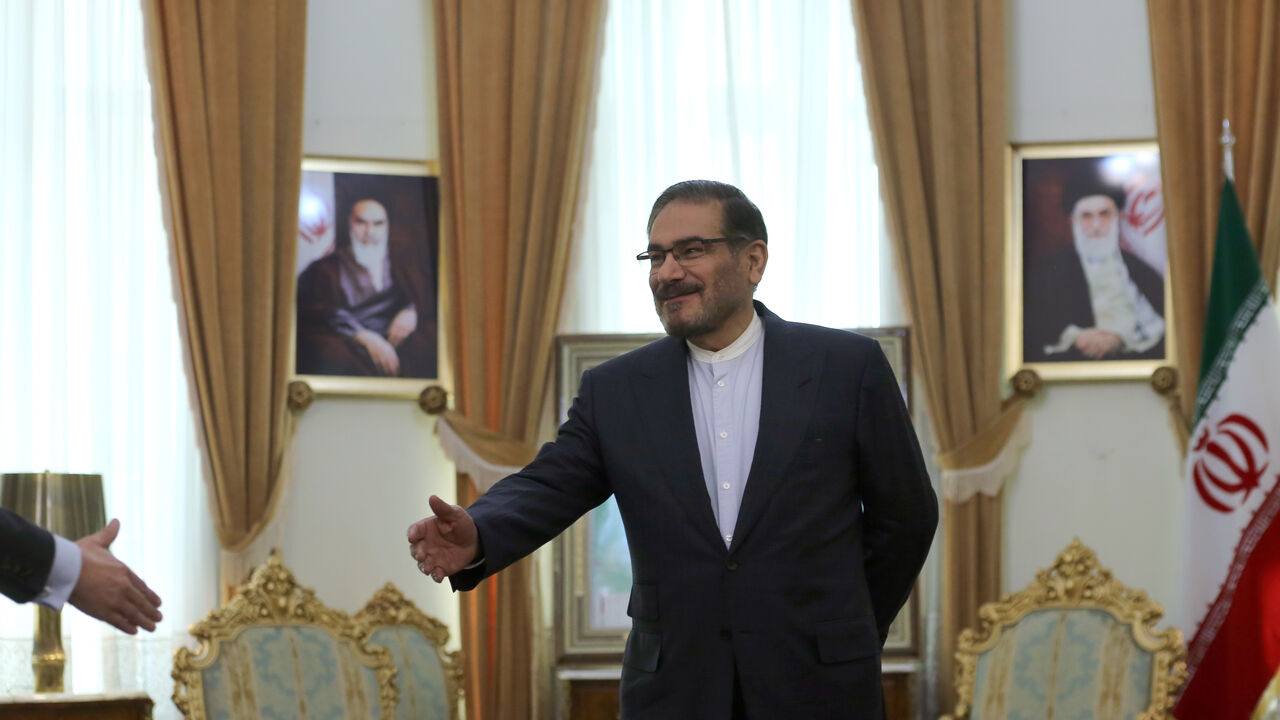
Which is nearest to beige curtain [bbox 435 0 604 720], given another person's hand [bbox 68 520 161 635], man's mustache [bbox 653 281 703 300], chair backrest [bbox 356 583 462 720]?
chair backrest [bbox 356 583 462 720]

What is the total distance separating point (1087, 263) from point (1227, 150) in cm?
71

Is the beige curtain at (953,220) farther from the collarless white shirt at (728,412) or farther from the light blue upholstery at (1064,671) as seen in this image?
the collarless white shirt at (728,412)

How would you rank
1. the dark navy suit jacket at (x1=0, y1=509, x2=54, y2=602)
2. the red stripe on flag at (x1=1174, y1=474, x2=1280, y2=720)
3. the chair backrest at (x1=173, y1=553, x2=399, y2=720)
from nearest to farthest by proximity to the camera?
the dark navy suit jacket at (x1=0, y1=509, x2=54, y2=602) < the chair backrest at (x1=173, y1=553, x2=399, y2=720) < the red stripe on flag at (x1=1174, y1=474, x2=1280, y2=720)

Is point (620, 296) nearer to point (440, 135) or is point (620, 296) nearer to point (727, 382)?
point (440, 135)

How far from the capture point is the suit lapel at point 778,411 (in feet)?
9.00

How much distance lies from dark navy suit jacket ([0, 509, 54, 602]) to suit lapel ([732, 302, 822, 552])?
1.31m

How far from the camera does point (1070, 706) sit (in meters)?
4.78

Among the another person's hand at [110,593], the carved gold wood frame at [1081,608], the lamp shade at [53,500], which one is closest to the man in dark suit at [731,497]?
the another person's hand at [110,593]

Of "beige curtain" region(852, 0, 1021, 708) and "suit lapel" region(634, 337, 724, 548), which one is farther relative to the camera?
"beige curtain" region(852, 0, 1021, 708)

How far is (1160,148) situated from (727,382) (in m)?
3.58

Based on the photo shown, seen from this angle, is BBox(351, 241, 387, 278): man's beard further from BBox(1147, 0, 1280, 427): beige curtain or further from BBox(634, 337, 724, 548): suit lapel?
BBox(1147, 0, 1280, 427): beige curtain

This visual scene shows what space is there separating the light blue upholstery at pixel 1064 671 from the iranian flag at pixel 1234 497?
71 centimetres

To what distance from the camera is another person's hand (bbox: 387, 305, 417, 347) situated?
5852mm

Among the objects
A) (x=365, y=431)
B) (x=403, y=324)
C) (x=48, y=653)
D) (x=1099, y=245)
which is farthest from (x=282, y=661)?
(x=1099, y=245)
